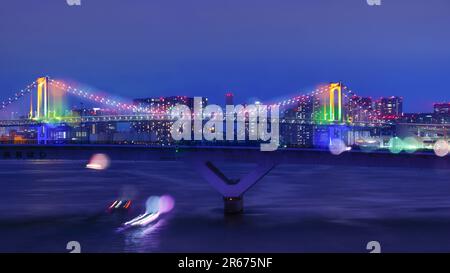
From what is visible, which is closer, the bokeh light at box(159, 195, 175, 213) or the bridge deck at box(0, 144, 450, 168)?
the bridge deck at box(0, 144, 450, 168)

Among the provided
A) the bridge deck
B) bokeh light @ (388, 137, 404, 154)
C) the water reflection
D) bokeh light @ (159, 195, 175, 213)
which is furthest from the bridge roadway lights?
bokeh light @ (388, 137, 404, 154)

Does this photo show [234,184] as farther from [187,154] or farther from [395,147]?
[395,147]

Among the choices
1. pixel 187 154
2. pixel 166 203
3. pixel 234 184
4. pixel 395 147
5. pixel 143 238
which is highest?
pixel 395 147

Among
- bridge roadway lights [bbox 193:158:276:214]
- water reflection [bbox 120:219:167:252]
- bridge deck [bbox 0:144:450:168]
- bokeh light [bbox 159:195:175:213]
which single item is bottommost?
water reflection [bbox 120:219:167:252]

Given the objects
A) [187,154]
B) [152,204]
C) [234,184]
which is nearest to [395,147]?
[234,184]

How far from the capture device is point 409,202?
2621 inches

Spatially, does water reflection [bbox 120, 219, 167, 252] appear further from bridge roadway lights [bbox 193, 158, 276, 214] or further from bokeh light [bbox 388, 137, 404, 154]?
bokeh light [bbox 388, 137, 404, 154]

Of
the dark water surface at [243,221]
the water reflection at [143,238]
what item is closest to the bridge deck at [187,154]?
the dark water surface at [243,221]

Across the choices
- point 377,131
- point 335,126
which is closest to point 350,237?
point 335,126

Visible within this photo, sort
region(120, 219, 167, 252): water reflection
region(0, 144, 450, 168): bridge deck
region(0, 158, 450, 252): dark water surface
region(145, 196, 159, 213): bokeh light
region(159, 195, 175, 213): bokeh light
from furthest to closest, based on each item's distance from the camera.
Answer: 1. region(159, 195, 175, 213): bokeh light
2. region(145, 196, 159, 213): bokeh light
3. region(0, 144, 450, 168): bridge deck
4. region(0, 158, 450, 252): dark water surface
5. region(120, 219, 167, 252): water reflection

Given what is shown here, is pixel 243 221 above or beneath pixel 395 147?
beneath

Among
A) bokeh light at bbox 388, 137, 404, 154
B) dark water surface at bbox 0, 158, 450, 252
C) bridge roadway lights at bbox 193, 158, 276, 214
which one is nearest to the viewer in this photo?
dark water surface at bbox 0, 158, 450, 252
